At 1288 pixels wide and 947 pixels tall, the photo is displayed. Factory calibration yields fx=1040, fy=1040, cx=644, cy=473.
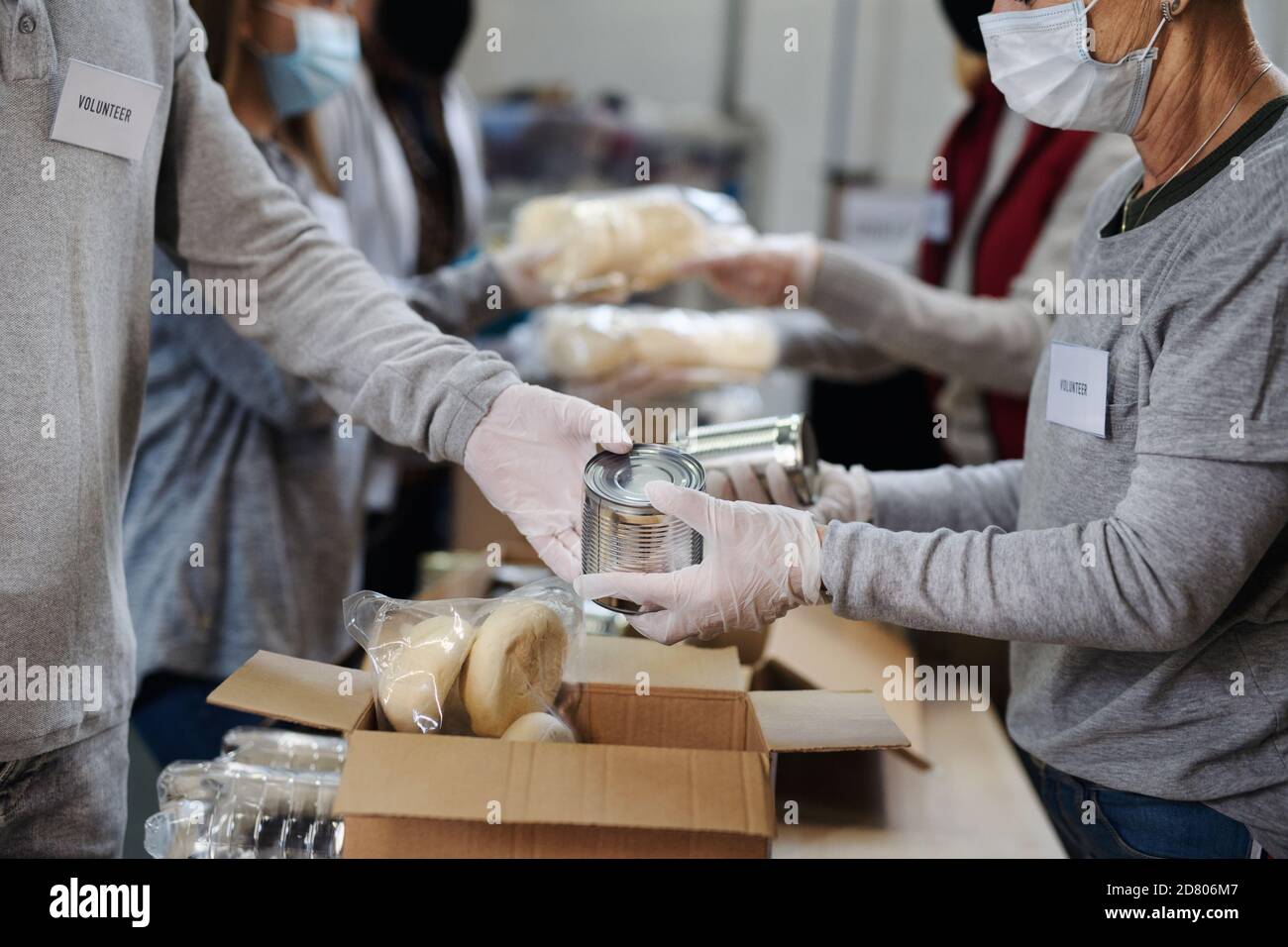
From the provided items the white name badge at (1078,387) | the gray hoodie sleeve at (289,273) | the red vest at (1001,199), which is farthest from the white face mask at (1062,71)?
the red vest at (1001,199)

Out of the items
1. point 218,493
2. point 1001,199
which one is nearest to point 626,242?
point 1001,199

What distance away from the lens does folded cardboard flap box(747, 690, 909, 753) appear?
99 cm

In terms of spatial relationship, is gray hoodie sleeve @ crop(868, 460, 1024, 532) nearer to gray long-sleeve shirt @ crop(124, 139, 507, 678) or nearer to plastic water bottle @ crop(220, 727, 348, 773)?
plastic water bottle @ crop(220, 727, 348, 773)

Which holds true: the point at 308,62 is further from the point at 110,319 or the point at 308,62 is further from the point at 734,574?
the point at 734,574

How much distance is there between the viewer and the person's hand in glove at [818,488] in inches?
47.9

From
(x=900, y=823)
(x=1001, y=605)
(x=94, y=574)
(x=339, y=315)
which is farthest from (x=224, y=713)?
(x=1001, y=605)

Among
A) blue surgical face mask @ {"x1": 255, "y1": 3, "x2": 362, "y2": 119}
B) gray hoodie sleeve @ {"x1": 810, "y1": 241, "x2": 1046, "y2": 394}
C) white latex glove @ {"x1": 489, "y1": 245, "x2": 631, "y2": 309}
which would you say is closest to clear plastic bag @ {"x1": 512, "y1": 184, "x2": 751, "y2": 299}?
white latex glove @ {"x1": 489, "y1": 245, "x2": 631, "y2": 309}

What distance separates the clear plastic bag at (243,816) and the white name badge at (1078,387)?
2.81ft

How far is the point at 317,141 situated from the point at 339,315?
94 centimetres

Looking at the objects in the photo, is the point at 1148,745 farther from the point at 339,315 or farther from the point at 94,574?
the point at 94,574

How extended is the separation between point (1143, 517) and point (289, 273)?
3.24 ft

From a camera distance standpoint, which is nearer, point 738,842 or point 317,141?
point 738,842

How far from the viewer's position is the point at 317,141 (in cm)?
203

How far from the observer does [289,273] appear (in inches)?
50.3
